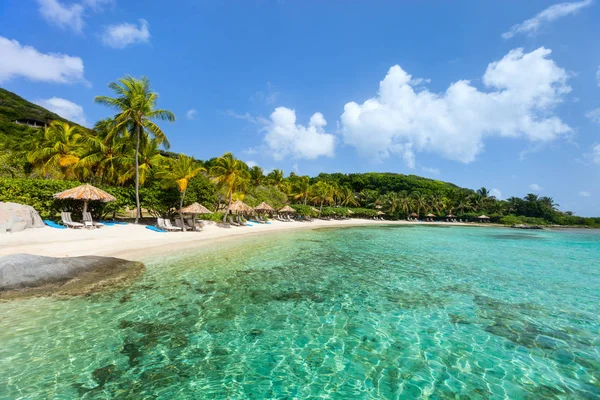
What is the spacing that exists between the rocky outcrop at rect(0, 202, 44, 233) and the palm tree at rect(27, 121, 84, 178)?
336 inches

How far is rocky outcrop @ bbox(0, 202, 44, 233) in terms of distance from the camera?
43.5 feet

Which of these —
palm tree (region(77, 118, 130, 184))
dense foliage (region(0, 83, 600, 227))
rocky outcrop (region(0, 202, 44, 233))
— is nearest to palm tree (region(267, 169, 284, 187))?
dense foliage (region(0, 83, 600, 227))

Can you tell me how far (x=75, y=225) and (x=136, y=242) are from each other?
446 centimetres

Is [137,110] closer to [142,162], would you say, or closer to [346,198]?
[142,162]

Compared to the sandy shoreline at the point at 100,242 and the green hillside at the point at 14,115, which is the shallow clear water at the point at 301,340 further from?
the green hillside at the point at 14,115

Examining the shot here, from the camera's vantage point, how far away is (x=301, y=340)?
18.4ft

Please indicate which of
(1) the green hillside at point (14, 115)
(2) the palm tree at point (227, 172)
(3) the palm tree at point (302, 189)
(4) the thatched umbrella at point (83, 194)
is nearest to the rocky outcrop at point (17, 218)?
(4) the thatched umbrella at point (83, 194)

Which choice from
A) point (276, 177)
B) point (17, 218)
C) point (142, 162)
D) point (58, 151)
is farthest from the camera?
point (276, 177)

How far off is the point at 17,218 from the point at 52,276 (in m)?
8.75

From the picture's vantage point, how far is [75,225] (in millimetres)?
16250

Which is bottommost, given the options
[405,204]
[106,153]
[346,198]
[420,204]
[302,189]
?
[405,204]

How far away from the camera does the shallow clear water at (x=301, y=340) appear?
417 centimetres

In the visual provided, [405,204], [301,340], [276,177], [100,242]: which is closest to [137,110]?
[100,242]

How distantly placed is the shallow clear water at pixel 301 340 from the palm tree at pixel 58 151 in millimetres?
19240
